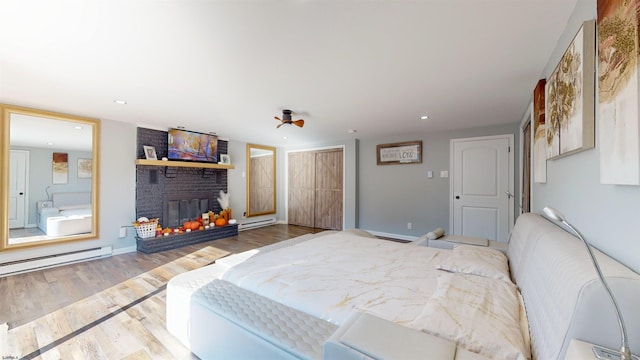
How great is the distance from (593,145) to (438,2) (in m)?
1.02

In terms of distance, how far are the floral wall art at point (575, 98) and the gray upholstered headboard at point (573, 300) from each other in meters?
0.50

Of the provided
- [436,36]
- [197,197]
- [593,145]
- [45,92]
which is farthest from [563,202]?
[197,197]

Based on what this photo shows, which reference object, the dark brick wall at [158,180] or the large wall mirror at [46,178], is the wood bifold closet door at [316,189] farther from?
the large wall mirror at [46,178]

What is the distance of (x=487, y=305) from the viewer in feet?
3.81

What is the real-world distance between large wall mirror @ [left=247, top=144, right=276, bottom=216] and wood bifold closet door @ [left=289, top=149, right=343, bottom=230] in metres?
0.54

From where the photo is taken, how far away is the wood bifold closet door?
19.5ft

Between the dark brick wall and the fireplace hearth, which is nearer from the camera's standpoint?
the dark brick wall

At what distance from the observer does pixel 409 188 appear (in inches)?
197

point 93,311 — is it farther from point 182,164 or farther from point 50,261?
point 182,164

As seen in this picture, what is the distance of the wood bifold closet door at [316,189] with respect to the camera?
5.93 meters

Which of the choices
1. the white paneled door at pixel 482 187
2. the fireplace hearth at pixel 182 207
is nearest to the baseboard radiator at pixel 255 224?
the fireplace hearth at pixel 182 207

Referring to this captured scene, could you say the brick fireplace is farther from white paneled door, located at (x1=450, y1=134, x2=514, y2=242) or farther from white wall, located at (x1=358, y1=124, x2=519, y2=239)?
white paneled door, located at (x1=450, y1=134, x2=514, y2=242)

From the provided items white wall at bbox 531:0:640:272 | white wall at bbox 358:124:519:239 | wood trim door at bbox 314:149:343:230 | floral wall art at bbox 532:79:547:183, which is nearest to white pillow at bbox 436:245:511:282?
white wall at bbox 531:0:640:272

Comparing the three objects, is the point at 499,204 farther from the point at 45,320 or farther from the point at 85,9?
the point at 45,320
